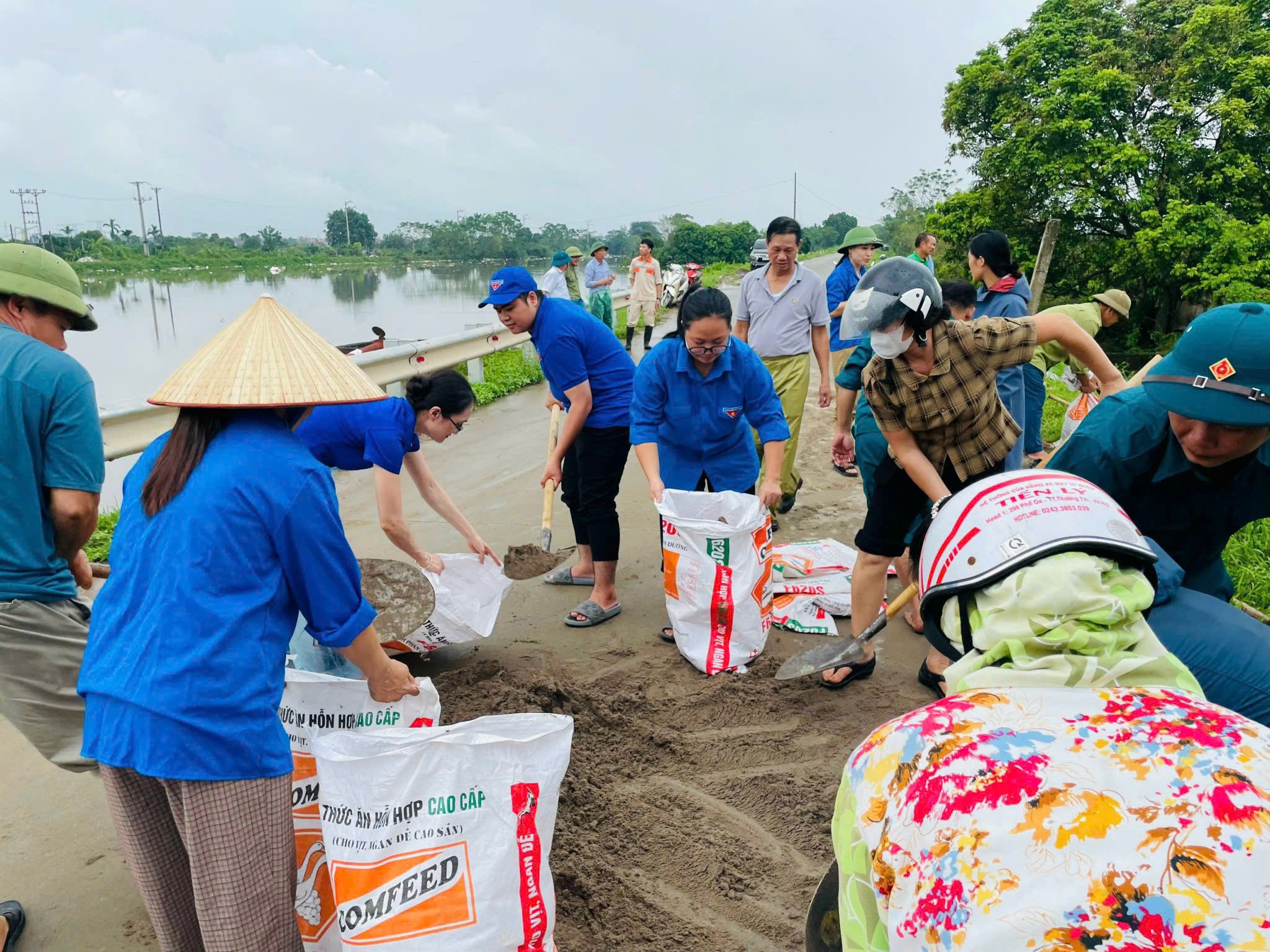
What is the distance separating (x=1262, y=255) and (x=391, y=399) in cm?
1054

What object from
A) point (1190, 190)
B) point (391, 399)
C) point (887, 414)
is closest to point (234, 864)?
point (391, 399)

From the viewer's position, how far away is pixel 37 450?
2188 millimetres

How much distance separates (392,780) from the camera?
174 cm

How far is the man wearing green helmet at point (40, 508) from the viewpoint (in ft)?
7.04

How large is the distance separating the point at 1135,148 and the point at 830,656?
34.7 ft

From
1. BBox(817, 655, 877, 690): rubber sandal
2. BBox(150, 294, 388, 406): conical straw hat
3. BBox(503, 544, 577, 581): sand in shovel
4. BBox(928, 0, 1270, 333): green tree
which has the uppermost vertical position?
BBox(928, 0, 1270, 333): green tree

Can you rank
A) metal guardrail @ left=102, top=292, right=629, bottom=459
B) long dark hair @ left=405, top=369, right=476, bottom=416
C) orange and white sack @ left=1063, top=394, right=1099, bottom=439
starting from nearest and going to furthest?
1. long dark hair @ left=405, top=369, right=476, bottom=416
2. metal guardrail @ left=102, top=292, right=629, bottom=459
3. orange and white sack @ left=1063, top=394, right=1099, bottom=439

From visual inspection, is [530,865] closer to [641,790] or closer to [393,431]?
[641,790]

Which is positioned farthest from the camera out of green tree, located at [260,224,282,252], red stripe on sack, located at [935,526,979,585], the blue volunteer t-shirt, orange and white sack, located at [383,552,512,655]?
green tree, located at [260,224,282,252]

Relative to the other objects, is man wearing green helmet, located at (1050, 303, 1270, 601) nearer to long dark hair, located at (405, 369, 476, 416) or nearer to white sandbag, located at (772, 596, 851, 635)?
white sandbag, located at (772, 596, 851, 635)

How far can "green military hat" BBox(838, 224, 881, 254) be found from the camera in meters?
6.34

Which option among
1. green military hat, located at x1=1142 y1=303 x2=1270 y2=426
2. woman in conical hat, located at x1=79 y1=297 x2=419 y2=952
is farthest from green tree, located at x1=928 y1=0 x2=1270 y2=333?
woman in conical hat, located at x1=79 y1=297 x2=419 y2=952

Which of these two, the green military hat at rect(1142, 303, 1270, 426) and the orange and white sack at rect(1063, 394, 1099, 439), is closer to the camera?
the green military hat at rect(1142, 303, 1270, 426)

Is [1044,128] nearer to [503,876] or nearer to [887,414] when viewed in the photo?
[887,414]
